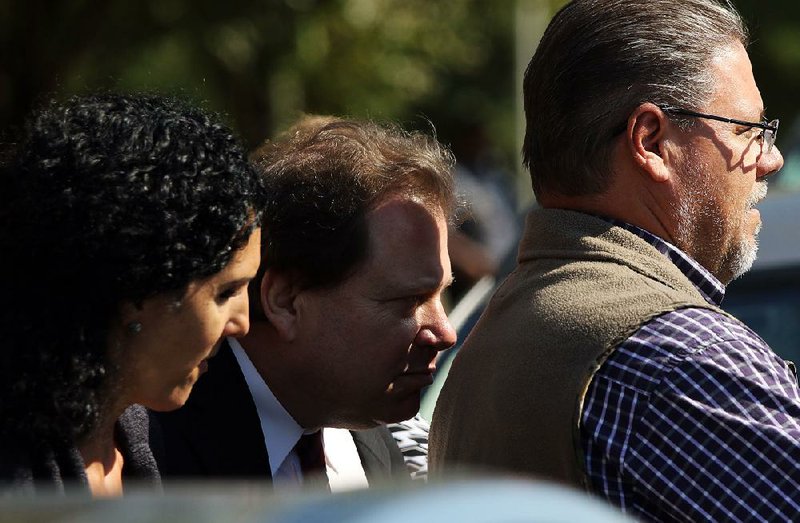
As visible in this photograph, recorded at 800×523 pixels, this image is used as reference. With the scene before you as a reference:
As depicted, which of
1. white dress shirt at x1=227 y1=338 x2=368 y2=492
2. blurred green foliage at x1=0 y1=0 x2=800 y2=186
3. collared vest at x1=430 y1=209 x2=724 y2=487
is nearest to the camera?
collared vest at x1=430 y1=209 x2=724 y2=487

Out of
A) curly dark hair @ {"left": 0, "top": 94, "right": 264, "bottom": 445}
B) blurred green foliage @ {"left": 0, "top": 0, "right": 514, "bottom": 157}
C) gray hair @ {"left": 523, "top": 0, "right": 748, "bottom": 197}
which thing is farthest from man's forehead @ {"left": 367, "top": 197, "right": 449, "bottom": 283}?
blurred green foliage @ {"left": 0, "top": 0, "right": 514, "bottom": 157}

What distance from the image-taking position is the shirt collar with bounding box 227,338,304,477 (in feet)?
8.70

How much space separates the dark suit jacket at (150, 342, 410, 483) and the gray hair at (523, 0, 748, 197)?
2.44ft

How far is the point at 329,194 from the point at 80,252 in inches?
34.9

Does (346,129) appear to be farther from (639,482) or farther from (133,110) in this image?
(639,482)

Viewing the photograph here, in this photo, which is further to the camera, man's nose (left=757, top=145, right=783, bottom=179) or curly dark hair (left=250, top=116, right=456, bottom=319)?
curly dark hair (left=250, top=116, right=456, bottom=319)

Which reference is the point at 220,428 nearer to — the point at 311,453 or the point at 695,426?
the point at 311,453

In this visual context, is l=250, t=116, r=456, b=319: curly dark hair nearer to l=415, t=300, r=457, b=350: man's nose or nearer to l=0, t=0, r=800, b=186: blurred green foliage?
l=415, t=300, r=457, b=350: man's nose

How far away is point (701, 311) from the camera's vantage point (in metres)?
2.12

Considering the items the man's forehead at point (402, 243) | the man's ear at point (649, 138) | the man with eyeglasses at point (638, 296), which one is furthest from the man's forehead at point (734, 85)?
the man's forehead at point (402, 243)

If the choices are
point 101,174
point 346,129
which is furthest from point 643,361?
point 346,129

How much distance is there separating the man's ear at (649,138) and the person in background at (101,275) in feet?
2.45

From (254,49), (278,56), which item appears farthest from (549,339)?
(254,49)

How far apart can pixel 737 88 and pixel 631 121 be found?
0.25 meters
